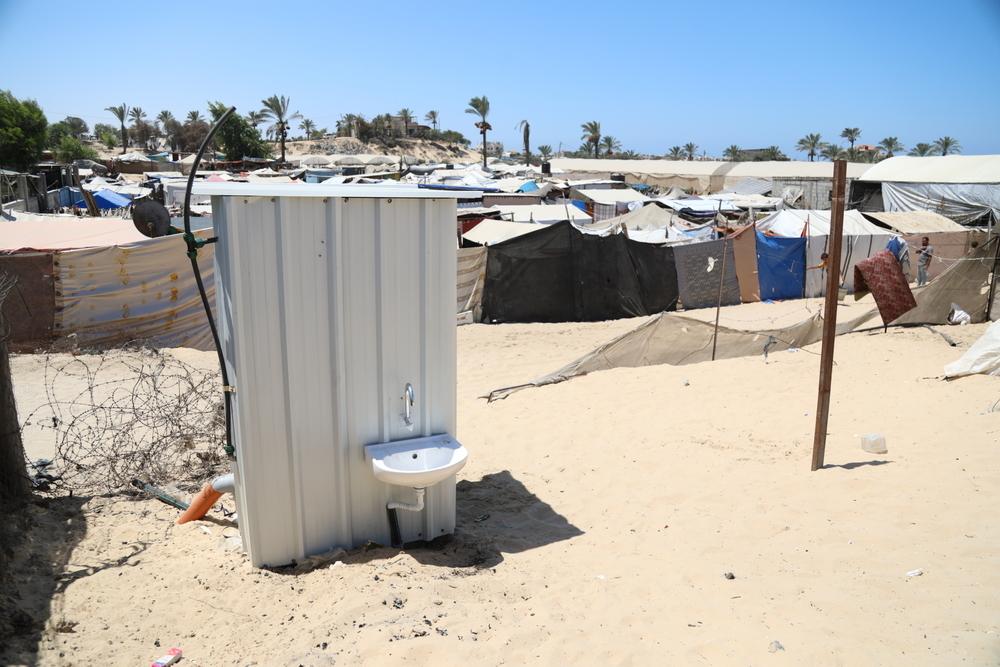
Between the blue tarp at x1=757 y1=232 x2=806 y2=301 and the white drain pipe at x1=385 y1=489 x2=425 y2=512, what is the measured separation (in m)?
14.0

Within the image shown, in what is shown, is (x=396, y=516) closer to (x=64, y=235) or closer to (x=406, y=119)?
(x=64, y=235)

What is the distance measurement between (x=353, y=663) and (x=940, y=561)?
10.3 feet

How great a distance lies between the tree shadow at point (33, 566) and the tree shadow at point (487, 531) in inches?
45.5

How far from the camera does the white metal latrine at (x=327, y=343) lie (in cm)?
391

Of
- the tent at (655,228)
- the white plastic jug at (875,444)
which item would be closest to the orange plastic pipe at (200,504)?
the white plastic jug at (875,444)

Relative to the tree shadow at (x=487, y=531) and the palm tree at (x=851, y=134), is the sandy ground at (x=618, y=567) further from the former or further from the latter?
the palm tree at (x=851, y=134)

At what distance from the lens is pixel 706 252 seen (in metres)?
15.6

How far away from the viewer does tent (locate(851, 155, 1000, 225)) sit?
26.1 meters

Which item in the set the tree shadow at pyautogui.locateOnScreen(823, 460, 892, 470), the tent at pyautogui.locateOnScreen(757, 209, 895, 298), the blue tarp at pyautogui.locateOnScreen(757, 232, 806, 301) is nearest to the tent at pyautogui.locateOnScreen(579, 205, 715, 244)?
the blue tarp at pyautogui.locateOnScreen(757, 232, 806, 301)

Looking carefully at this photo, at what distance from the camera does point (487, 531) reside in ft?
16.2

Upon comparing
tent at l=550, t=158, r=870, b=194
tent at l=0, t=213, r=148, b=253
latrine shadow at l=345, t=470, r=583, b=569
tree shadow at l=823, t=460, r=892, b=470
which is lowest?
latrine shadow at l=345, t=470, r=583, b=569

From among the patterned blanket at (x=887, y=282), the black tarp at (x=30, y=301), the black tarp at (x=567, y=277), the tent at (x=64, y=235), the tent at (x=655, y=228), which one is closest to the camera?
the patterned blanket at (x=887, y=282)

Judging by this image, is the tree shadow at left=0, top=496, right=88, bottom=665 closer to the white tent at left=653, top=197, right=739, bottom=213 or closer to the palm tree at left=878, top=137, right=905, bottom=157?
the white tent at left=653, top=197, right=739, bottom=213

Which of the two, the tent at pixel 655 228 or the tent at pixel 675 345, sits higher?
the tent at pixel 655 228
